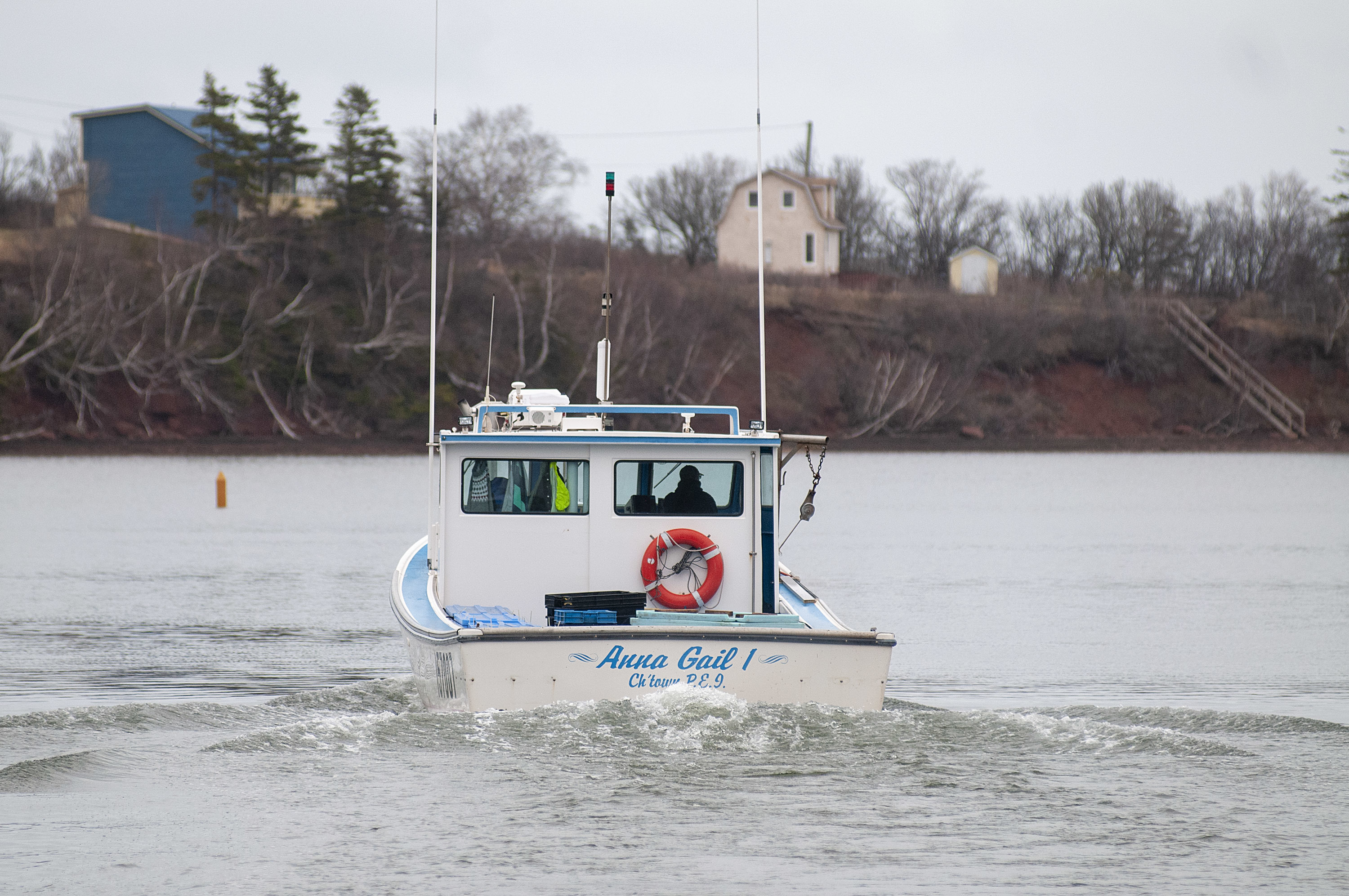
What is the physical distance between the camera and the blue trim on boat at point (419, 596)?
11.6 meters

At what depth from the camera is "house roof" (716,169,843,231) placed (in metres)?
85.3

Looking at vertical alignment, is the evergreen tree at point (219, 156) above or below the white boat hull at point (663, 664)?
above

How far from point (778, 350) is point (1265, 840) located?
68.0m

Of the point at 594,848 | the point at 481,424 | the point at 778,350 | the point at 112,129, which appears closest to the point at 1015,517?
the point at 481,424

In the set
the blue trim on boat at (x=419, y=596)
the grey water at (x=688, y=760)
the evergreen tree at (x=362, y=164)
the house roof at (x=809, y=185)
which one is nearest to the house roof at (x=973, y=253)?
the house roof at (x=809, y=185)

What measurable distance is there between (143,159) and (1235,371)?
2313 inches

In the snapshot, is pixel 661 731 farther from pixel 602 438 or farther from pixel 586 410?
pixel 586 410

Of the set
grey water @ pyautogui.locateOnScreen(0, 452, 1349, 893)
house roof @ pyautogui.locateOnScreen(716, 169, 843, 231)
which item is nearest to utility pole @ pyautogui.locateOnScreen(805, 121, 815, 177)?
house roof @ pyautogui.locateOnScreen(716, 169, 843, 231)

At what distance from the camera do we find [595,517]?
12.0m

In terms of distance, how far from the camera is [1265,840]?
30.0 ft

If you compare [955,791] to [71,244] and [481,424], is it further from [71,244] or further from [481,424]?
[71,244]

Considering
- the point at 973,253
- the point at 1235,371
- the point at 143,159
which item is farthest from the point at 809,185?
the point at 143,159

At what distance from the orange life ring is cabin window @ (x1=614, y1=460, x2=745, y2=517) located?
193 mm

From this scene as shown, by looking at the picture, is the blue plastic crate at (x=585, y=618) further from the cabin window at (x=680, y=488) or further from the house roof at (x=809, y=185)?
the house roof at (x=809, y=185)
